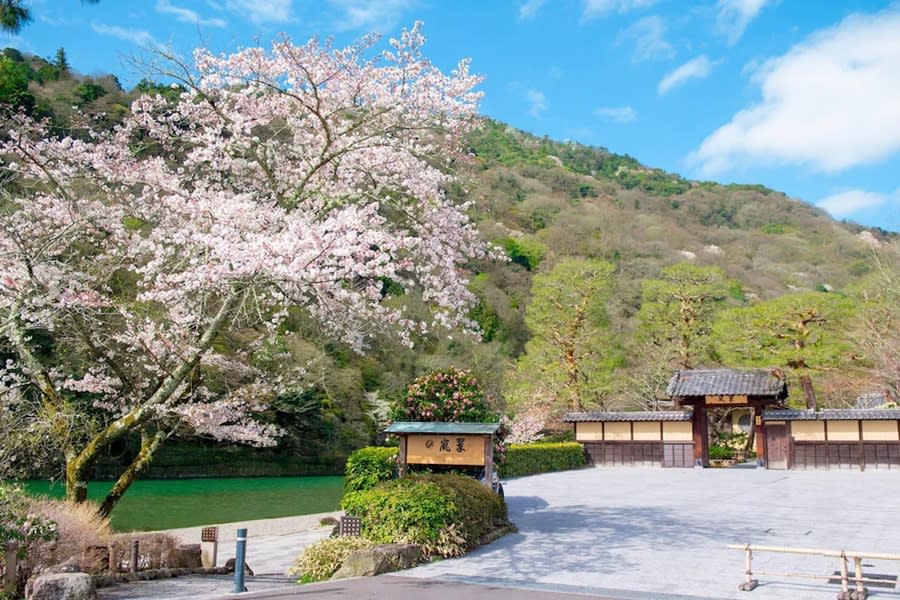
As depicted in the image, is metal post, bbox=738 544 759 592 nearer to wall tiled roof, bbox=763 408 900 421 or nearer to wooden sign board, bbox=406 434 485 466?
wooden sign board, bbox=406 434 485 466

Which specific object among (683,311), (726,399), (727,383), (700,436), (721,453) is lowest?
(721,453)

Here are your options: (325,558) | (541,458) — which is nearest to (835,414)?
(541,458)

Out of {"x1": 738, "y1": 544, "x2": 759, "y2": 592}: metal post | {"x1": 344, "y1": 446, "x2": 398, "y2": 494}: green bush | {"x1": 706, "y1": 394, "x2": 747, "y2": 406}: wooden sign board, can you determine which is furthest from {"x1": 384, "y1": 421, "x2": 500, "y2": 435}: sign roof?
{"x1": 706, "y1": 394, "x2": 747, "y2": 406}: wooden sign board

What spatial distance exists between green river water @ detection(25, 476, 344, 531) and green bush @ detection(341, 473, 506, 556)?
8.38 metres

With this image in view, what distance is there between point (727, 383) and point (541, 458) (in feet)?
28.0

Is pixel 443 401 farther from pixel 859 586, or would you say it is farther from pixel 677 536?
pixel 859 586

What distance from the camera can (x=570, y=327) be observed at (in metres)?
31.2

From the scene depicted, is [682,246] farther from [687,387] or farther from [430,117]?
[430,117]

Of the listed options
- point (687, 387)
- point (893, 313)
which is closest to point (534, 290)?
point (687, 387)

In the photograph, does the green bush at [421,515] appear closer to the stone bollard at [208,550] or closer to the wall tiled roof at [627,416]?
the stone bollard at [208,550]

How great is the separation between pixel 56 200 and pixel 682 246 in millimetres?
70828

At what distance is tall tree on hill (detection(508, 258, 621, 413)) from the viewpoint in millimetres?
30781

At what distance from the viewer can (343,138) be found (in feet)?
31.2

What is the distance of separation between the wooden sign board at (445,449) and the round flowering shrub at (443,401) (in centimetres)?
171
